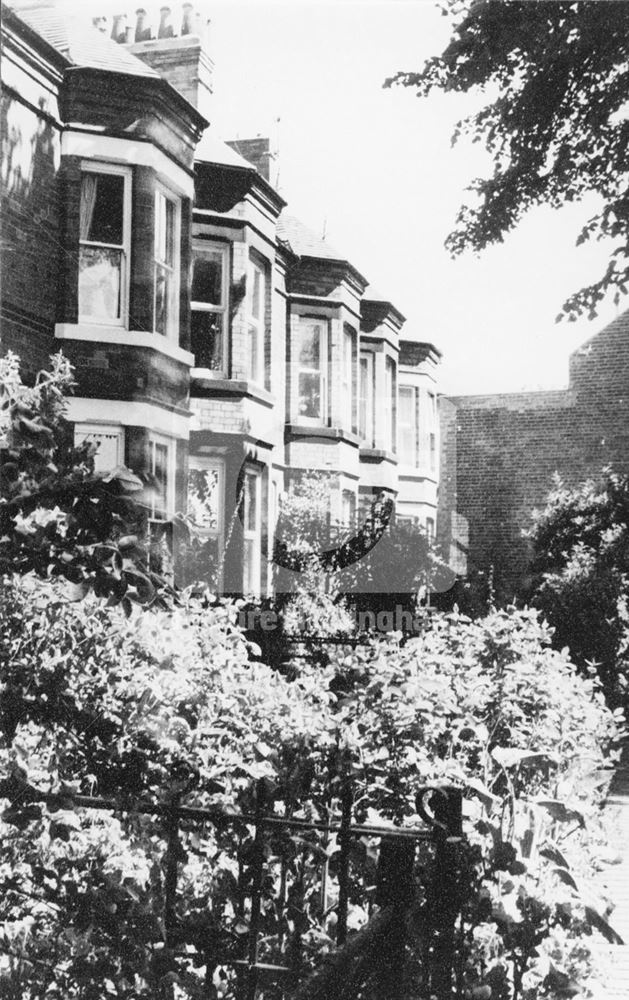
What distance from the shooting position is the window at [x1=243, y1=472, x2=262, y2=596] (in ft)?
22.0

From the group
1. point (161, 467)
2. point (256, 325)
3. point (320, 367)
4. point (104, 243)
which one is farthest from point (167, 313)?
point (256, 325)

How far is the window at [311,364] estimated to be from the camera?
8.53 m

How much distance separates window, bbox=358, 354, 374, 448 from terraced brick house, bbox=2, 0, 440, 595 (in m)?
0.02

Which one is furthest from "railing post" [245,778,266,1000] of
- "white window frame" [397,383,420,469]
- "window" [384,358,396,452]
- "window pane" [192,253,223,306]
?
"window pane" [192,253,223,306]

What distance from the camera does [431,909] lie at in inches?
94.3

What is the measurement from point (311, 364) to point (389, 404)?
1.45m

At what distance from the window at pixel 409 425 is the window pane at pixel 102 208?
2.61 m

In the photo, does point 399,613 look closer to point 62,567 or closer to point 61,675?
point 61,675

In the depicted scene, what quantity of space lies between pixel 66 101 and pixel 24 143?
90cm

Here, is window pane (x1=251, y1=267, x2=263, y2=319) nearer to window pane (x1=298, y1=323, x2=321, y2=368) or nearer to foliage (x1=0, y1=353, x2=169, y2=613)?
window pane (x1=298, y1=323, x2=321, y2=368)

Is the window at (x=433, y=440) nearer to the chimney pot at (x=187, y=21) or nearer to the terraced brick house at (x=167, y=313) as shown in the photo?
the terraced brick house at (x=167, y=313)

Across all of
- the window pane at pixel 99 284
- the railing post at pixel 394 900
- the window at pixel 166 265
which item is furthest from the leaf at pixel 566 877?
the window at pixel 166 265

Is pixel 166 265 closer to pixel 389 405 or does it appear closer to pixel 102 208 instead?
pixel 102 208

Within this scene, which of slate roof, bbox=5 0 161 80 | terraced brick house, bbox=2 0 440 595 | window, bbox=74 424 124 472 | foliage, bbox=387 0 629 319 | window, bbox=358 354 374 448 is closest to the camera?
foliage, bbox=387 0 629 319
